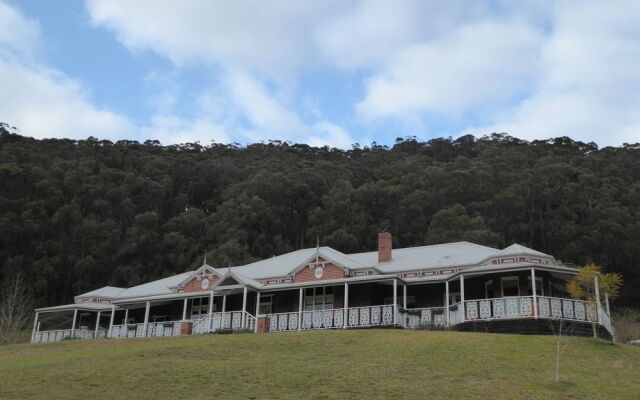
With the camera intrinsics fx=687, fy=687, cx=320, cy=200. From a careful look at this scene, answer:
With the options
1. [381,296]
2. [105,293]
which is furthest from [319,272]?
[105,293]

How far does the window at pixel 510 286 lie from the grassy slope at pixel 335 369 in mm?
5633

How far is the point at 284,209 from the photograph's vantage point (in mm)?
70750

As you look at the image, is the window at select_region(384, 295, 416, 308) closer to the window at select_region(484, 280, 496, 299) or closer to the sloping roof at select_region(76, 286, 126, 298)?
the window at select_region(484, 280, 496, 299)

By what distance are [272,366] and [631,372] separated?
35.7 feet

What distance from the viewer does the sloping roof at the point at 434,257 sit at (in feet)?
110

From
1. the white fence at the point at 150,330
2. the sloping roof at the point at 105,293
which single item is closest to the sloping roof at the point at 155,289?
the sloping roof at the point at 105,293

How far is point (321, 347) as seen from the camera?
80.1 ft

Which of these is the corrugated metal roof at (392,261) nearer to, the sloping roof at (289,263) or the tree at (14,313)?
the sloping roof at (289,263)

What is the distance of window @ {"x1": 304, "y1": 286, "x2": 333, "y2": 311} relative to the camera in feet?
116

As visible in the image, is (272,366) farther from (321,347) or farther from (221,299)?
(221,299)

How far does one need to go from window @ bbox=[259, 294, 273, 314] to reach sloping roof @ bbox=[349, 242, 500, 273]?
5378 mm

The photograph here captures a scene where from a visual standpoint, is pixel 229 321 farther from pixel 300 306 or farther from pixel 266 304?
pixel 266 304

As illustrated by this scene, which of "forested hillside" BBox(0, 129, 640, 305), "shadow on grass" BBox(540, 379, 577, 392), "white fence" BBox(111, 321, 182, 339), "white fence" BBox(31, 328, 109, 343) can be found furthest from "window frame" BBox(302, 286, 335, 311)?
"forested hillside" BBox(0, 129, 640, 305)

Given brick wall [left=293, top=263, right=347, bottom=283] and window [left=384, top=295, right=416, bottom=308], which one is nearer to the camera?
window [left=384, top=295, right=416, bottom=308]
